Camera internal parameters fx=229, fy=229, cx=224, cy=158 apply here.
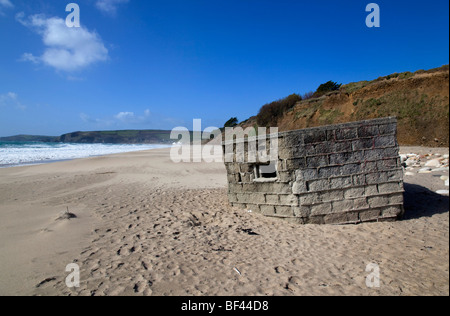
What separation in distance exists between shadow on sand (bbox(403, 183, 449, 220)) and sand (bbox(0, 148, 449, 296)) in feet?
0.07

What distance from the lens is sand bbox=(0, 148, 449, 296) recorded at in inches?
129

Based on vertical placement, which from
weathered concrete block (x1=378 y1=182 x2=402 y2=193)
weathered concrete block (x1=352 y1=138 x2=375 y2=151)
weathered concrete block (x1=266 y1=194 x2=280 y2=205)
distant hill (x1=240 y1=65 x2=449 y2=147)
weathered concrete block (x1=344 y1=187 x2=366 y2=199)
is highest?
distant hill (x1=240 y1=65 x2=449 y2=147)

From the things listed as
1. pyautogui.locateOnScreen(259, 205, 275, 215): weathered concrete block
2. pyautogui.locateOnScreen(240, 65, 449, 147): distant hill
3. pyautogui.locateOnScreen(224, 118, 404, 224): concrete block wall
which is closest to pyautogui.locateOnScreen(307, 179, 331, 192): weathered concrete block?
pyautogui.locateOnScreen(224, 118, 404, 224): concrete block wall

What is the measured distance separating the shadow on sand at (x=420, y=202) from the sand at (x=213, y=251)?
0.07ft

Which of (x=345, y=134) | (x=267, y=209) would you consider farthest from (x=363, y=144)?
(x=267, y=209)

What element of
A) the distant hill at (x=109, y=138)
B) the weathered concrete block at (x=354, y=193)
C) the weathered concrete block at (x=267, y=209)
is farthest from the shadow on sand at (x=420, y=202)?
the distant hill at (x=109, y=138)

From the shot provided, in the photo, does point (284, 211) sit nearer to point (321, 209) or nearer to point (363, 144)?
point (321, 209)

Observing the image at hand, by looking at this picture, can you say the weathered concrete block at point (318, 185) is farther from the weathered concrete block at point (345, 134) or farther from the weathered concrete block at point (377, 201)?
the weathered concrete block at point (345, 134)

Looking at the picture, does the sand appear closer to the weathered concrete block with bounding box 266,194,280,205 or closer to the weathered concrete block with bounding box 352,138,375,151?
the weathered concrete block with bounding box 266,194,280,205

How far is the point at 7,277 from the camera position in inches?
140

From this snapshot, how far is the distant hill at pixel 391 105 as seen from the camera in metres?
12.0
